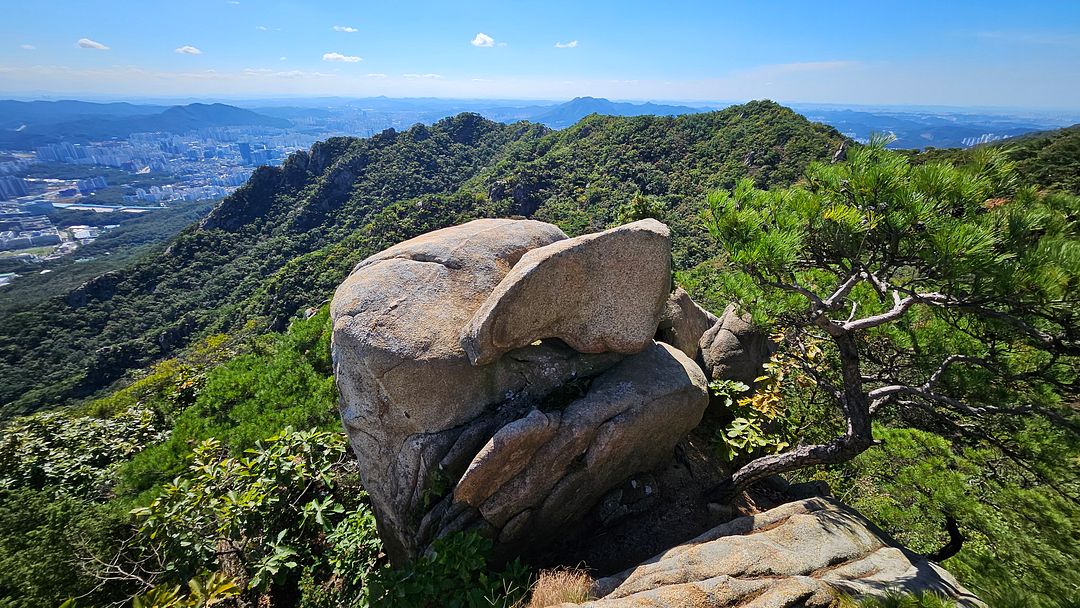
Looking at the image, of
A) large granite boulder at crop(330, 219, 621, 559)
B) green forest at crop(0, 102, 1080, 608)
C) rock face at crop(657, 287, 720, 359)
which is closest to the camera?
green forest at crop(0, 102, 1080, 608)

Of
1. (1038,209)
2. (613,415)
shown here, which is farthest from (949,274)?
(613,415)

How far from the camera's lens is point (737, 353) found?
28.8 feet

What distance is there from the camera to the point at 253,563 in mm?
6520

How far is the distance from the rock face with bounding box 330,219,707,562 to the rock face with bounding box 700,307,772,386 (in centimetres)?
165

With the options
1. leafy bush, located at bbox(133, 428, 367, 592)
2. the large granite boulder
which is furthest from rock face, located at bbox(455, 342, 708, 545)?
leafy bush, located at bbox(133, 428, 367, 592)

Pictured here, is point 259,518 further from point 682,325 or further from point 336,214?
point 336,214

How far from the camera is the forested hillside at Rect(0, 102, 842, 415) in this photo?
224 ft

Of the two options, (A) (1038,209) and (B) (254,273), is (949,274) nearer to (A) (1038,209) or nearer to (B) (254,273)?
(A) (1038,209)

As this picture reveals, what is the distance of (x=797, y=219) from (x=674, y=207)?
76304mm

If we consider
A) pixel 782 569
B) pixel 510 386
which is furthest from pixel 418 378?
pixel 782 569

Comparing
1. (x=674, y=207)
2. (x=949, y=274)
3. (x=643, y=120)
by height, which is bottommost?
(x=674, y=207)

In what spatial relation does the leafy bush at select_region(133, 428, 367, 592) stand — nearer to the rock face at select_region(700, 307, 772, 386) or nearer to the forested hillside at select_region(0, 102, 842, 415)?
the rock face at select_region(700, 307, 772, 386)

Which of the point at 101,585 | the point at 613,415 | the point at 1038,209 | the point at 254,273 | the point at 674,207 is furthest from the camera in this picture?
the point at 254,273

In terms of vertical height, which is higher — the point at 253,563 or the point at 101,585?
the point at 101,585
